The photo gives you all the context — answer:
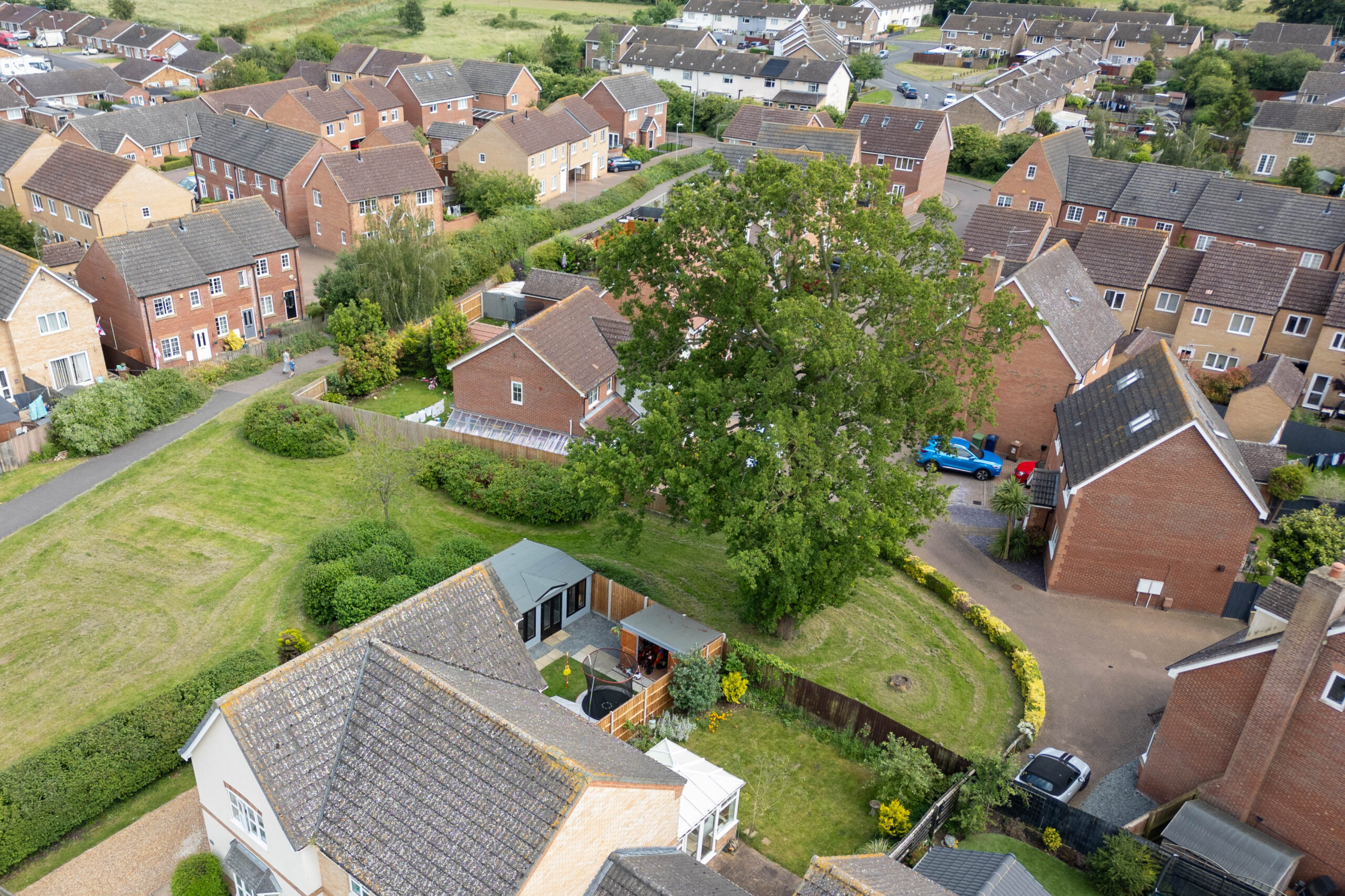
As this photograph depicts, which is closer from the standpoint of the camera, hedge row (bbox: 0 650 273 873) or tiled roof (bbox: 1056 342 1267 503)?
hedge row (bbox: 0 650 273 873)

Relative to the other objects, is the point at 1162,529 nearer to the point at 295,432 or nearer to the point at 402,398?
the point at 402,398

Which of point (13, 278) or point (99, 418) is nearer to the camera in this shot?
point (99, 418)

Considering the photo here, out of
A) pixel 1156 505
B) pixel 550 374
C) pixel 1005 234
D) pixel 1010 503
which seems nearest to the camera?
pixel 1156 505

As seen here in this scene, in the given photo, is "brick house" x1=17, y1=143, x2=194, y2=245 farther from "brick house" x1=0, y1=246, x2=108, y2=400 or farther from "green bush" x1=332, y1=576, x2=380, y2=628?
"green bush" x1=332, y1=576, x2=380, y2=628

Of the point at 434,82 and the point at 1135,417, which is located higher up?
the point at 434,82

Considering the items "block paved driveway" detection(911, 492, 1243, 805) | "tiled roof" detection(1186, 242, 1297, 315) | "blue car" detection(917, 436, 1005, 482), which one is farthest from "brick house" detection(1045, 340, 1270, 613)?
"tiled roof" detection(1186, 242, 1297, 315)

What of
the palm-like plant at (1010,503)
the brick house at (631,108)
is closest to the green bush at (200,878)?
the palm-like plant at (1010,503)

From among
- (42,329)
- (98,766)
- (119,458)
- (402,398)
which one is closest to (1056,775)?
(98,766)
